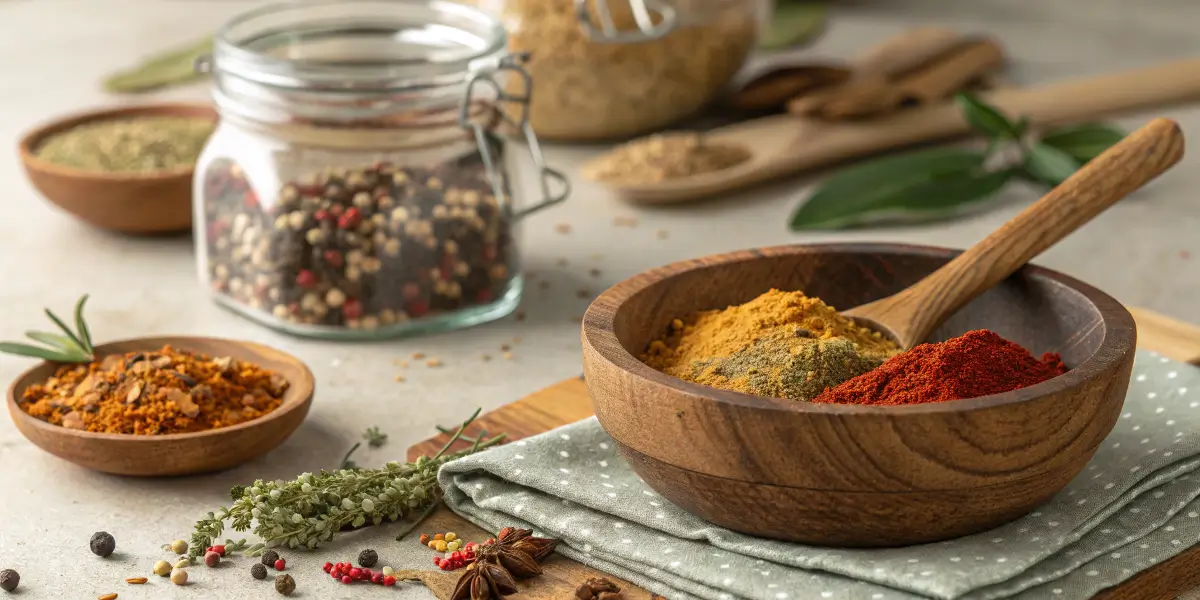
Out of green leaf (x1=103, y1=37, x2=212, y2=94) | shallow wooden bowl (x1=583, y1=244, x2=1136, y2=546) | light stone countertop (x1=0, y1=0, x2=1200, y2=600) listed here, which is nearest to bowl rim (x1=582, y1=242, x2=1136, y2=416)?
shallow wooden bowl (x1=583, y1=244, x2=1136, y2=546)

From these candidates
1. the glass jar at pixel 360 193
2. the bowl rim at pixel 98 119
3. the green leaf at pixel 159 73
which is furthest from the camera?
the green leaf at pixel 159 73

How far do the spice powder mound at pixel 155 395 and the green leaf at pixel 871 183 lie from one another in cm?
87

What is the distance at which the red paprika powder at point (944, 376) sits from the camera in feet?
3.22

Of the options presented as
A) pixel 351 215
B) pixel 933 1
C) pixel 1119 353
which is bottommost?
pixel 933 1

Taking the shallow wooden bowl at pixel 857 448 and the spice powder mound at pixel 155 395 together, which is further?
the spice powder mound at pixel 155 395

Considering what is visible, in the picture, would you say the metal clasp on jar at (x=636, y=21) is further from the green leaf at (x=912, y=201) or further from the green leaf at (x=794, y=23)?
the green leaf at (x=794, y=23)

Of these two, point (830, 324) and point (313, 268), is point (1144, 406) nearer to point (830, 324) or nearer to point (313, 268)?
point (830, 324)

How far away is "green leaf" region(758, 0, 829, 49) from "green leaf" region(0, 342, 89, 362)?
1.72 metres

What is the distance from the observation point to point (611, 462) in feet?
3.82

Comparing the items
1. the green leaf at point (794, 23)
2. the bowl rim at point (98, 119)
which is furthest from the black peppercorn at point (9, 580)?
the green leaf at point (794, 23)

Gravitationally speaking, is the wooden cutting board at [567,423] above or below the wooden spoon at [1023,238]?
below

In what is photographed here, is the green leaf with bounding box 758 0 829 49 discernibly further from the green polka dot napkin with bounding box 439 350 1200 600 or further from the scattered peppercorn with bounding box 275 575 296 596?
the scattered peppercorn with bounding box 275 575 296 596

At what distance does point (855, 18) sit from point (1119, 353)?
89.4 inches

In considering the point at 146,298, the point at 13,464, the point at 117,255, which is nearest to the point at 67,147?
the point at 117,255
